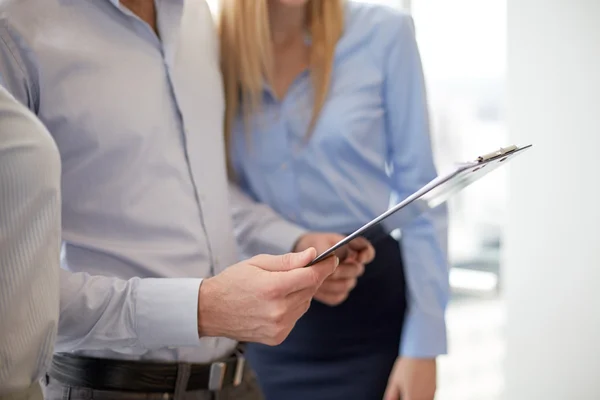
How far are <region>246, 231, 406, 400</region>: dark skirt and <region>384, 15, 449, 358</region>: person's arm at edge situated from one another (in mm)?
38

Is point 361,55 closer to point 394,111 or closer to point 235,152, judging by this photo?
point 394,111

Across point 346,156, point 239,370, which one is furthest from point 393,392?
point 346,156

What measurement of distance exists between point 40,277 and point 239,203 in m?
0.79

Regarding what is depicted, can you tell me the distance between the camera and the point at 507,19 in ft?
6.86

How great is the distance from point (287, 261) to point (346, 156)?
55cm

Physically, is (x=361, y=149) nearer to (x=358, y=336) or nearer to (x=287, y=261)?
(x=358, y=336)

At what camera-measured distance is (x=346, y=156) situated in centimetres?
150

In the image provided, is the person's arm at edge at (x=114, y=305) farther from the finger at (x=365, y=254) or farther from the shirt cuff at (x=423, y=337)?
the shirt cuff at (x=423, y=337)

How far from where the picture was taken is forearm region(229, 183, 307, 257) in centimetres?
145

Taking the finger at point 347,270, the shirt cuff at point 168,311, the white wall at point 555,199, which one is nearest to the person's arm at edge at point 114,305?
the shirt cuff at point 168,311

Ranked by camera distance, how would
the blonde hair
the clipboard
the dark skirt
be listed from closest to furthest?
the clipboard → the blonde hair → the dark skirt

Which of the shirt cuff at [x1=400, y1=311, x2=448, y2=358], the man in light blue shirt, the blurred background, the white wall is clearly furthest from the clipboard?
the white wall

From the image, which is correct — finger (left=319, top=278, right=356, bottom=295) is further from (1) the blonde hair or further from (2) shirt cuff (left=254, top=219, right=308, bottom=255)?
(1) the blonde hair

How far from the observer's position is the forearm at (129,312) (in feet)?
3.39
